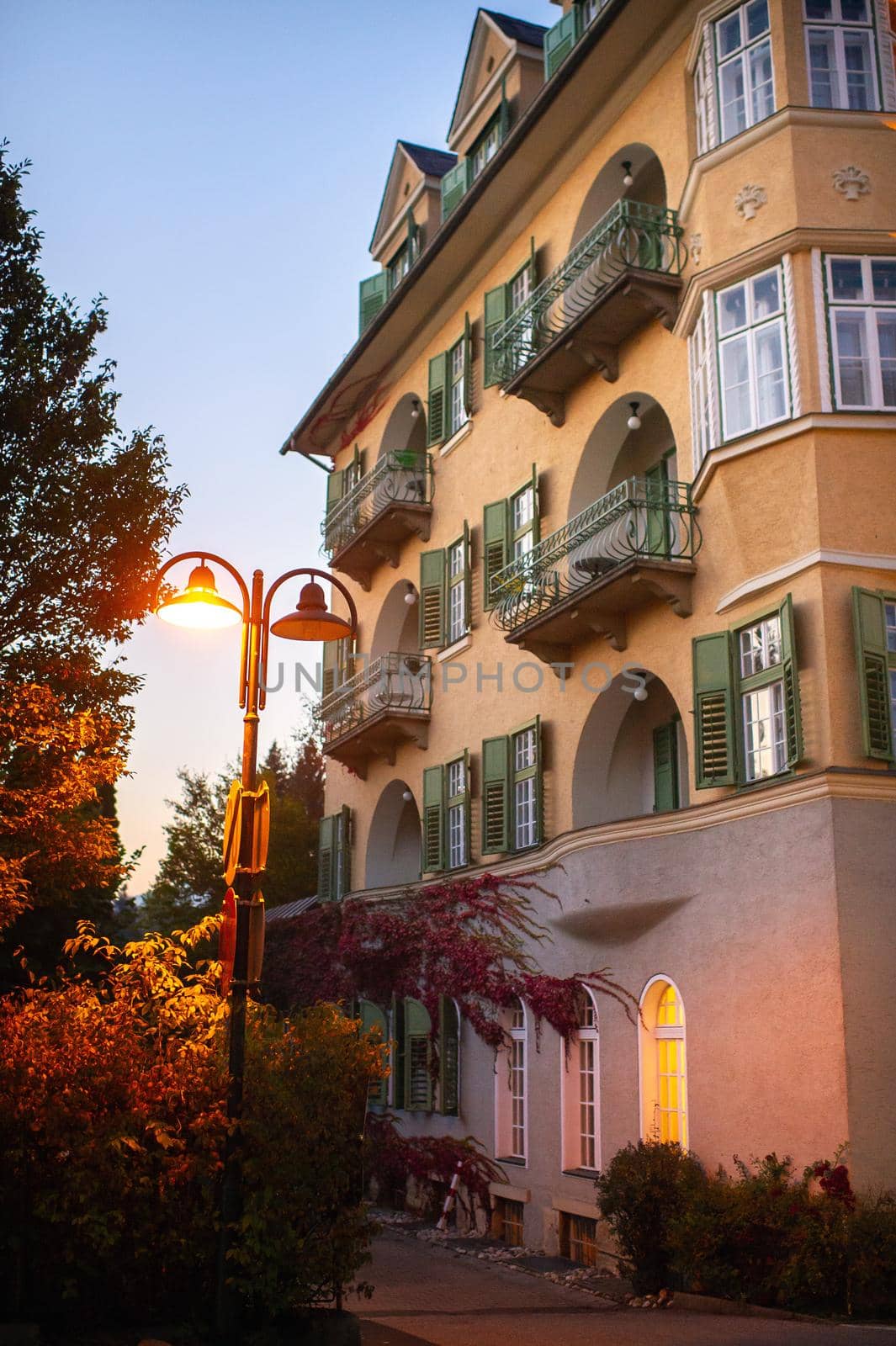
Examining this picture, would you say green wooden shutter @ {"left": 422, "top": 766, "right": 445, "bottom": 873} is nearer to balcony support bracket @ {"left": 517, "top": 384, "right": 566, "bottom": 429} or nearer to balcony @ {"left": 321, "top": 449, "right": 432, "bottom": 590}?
balcony @ {"left": 321, "top": 449, "right": 432, "bottom": 590}

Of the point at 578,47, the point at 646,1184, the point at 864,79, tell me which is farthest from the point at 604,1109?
the point at 578,47

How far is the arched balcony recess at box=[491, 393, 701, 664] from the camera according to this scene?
1628 centimetres

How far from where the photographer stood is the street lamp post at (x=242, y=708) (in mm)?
9141

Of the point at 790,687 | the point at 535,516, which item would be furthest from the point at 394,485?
the point at 790,687

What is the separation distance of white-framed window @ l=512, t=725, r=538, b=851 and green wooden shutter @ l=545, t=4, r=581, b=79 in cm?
1037

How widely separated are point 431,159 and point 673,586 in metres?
16.9

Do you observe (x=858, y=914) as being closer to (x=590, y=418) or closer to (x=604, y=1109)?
(x=604, y=1109)

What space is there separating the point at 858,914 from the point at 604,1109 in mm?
5051

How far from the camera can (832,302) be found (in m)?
14.6

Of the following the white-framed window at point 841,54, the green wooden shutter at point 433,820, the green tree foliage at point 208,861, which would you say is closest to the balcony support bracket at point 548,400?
the white-framed window at point 841,54

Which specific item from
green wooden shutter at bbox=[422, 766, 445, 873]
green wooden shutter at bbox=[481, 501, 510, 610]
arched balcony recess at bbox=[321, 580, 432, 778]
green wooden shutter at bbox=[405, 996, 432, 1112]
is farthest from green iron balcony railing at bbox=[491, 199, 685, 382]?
green wooden shutter at bbox=[405, 996, 432, 1112]

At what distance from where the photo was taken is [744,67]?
52.4 feet

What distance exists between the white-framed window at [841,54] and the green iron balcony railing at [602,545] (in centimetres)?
463

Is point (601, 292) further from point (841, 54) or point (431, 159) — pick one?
point (431, 159)
